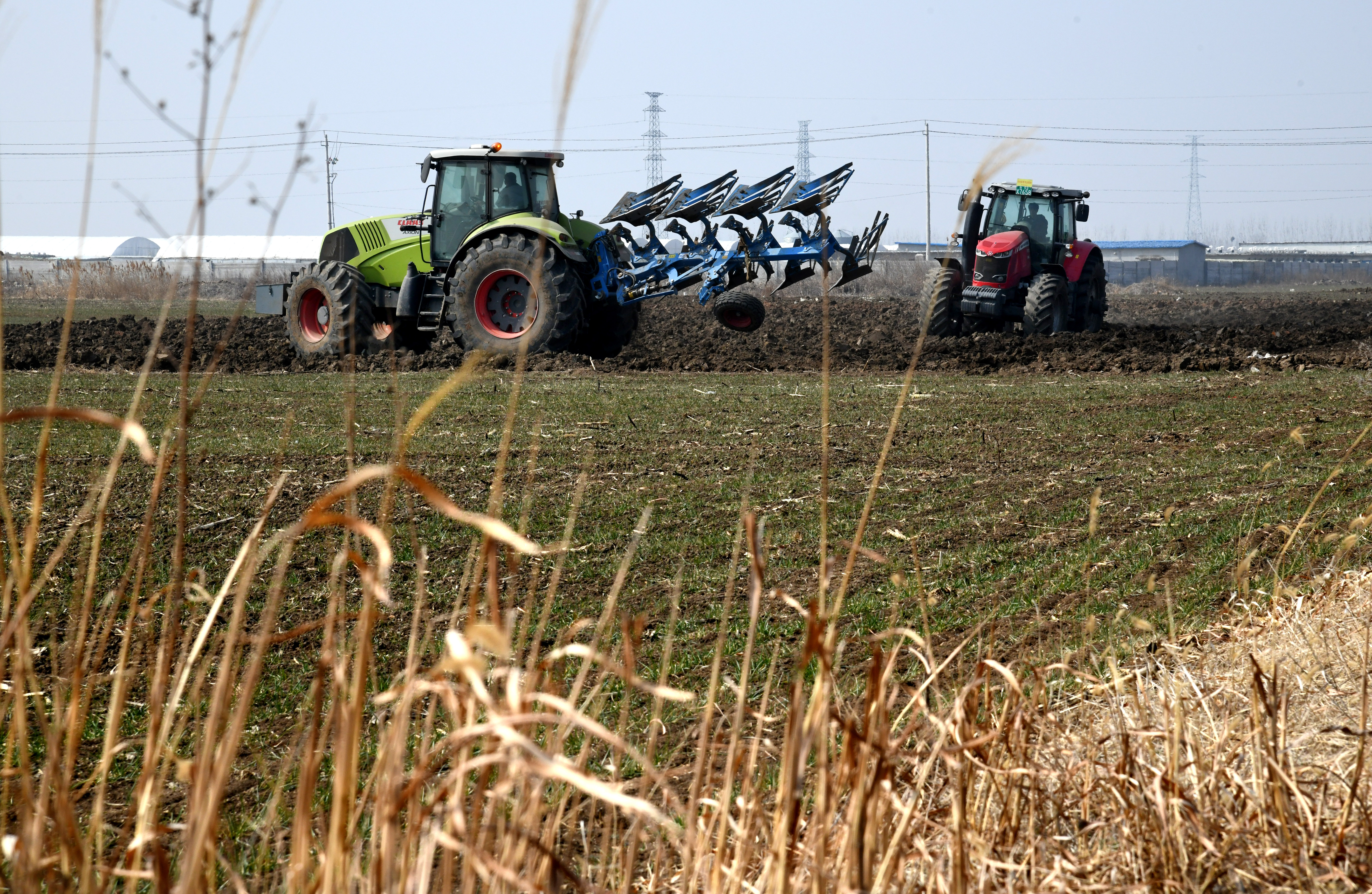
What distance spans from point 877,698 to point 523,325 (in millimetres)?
13229

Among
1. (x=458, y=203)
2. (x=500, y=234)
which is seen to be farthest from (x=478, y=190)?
(x=500, y=234)

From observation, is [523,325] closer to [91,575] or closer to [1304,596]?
[1304,596]

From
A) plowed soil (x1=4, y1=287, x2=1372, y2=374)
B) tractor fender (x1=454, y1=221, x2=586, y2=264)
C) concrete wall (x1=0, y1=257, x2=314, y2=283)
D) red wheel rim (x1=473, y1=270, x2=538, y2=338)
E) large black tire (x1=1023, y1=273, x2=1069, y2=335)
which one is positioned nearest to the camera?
tractor fender (x1=454, y1=221, x2=586, y2=264)

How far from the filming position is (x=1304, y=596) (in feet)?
14.6

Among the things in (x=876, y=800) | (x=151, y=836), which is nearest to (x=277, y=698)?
(x=151, y=836)

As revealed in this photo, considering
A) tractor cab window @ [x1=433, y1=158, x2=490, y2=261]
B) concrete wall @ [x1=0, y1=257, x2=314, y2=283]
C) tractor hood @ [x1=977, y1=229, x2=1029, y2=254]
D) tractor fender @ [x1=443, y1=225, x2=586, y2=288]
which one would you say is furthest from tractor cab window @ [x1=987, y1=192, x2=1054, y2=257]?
concrete wall @ [x1=0, y1=257, x2=314, y2=283]

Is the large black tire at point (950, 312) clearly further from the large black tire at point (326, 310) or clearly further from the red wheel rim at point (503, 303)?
the large black tire at point (326, 310)

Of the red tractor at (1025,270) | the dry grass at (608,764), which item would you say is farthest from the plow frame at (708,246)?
the dry grass at (608,764)

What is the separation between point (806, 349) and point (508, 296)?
4.42 meters

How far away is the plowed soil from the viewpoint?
1454 cm

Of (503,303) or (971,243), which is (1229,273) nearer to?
(971,243)

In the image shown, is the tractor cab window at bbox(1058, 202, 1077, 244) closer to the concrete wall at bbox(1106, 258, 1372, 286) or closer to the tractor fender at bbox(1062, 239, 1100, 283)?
the tractor fender at bbox(1062, 239, 1100, 283)

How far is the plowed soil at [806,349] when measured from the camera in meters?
14.5

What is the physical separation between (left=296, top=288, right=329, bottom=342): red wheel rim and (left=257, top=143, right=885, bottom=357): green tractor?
0.03 metres
